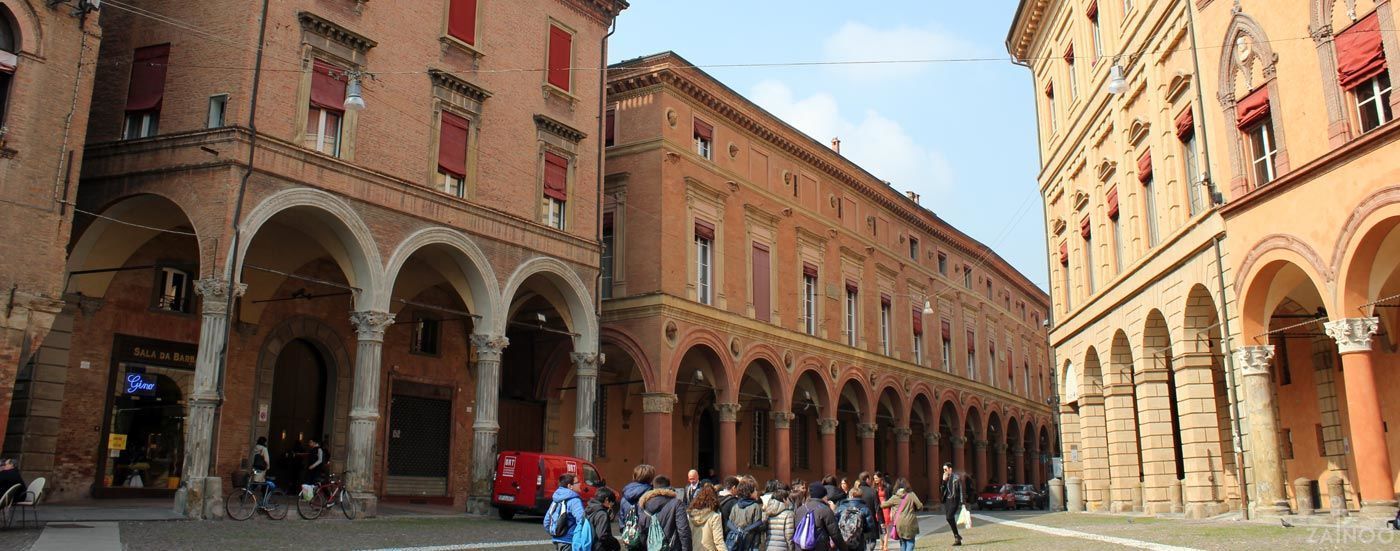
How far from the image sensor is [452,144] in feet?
73.3

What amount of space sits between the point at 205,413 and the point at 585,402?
971cm

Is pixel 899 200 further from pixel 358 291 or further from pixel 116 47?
pixel 116 47

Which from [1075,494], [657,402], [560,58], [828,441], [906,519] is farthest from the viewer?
[828,441]

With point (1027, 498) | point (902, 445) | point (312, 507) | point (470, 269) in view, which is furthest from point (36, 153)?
point (1027, 498)

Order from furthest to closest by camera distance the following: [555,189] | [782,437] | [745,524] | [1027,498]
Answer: [1027,498], [782,437], [555,189], [745,524]

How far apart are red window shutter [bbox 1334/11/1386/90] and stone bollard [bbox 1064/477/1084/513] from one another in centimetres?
1591

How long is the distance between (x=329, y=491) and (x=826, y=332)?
19867 millimetres

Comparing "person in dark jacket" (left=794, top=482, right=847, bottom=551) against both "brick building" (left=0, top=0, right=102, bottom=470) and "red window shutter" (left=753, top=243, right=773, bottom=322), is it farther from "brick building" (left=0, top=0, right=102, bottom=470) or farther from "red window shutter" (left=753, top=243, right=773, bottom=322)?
"red window shutter" (left=753, top=243, right=773, bottom=322)

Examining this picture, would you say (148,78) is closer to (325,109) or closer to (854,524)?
(325,109)

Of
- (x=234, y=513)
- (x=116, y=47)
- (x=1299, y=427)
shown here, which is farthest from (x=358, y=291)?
(x=1299, y=427)

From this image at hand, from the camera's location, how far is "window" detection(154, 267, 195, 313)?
2109 centimetres

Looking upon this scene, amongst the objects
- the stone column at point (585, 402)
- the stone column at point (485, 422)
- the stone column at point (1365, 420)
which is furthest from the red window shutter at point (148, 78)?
the stone column at point (1365, 420)

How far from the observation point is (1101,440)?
2680cm

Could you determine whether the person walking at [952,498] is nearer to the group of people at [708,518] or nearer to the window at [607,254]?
the group of people at [708,518]
